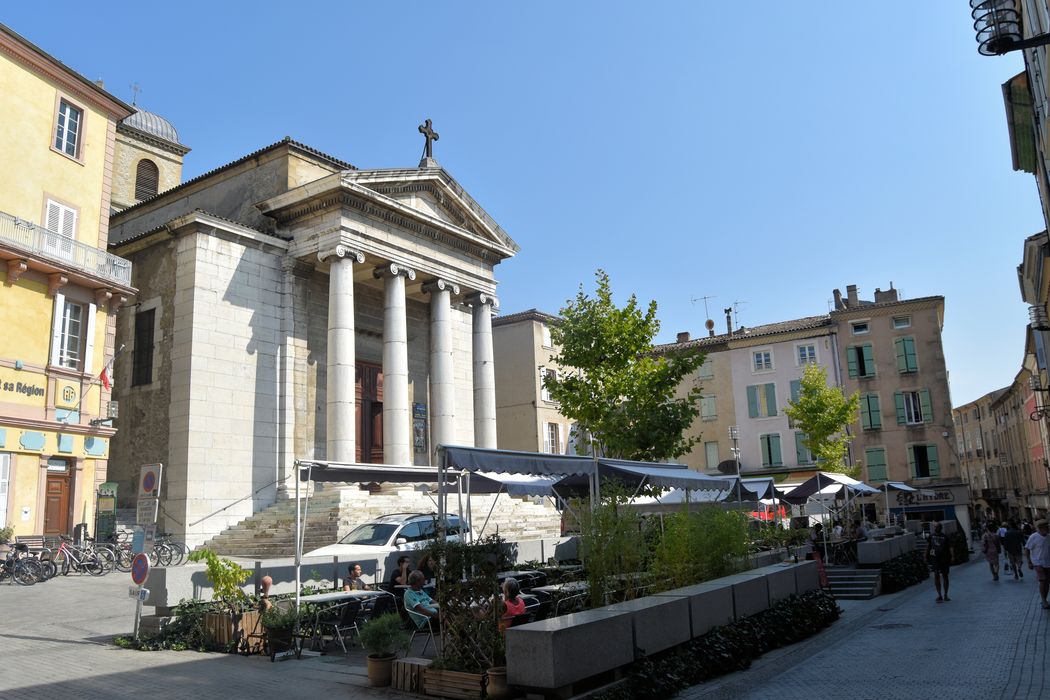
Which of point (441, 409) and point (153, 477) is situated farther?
point (441, 409)

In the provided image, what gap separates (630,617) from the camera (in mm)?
8258

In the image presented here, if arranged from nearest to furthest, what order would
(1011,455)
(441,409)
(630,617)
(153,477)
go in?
(630,617)
(153,477)
(441,409)
(1011,455)

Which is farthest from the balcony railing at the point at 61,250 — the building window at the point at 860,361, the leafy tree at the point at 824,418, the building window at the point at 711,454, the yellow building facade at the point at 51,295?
the building window at the point at 860,361

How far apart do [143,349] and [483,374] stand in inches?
488

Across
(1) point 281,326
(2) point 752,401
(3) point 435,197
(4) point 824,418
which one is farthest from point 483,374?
(2) point 752,401

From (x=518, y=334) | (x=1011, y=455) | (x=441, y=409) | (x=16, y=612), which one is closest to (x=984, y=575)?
(x=441, y=409)

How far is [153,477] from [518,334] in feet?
119

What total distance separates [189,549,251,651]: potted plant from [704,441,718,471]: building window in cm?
4120

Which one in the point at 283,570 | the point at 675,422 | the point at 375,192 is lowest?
the point at 283,570

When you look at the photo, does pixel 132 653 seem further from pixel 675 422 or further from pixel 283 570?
pixel 675 422

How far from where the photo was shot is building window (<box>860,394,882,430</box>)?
150ft

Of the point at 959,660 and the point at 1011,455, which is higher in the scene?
the point at 1011,455

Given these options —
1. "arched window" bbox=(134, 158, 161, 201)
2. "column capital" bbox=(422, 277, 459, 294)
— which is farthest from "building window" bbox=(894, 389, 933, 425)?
"arched window" bbox=(134, 158, 161, 201)

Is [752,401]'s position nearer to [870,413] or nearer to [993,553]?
[870,413]
